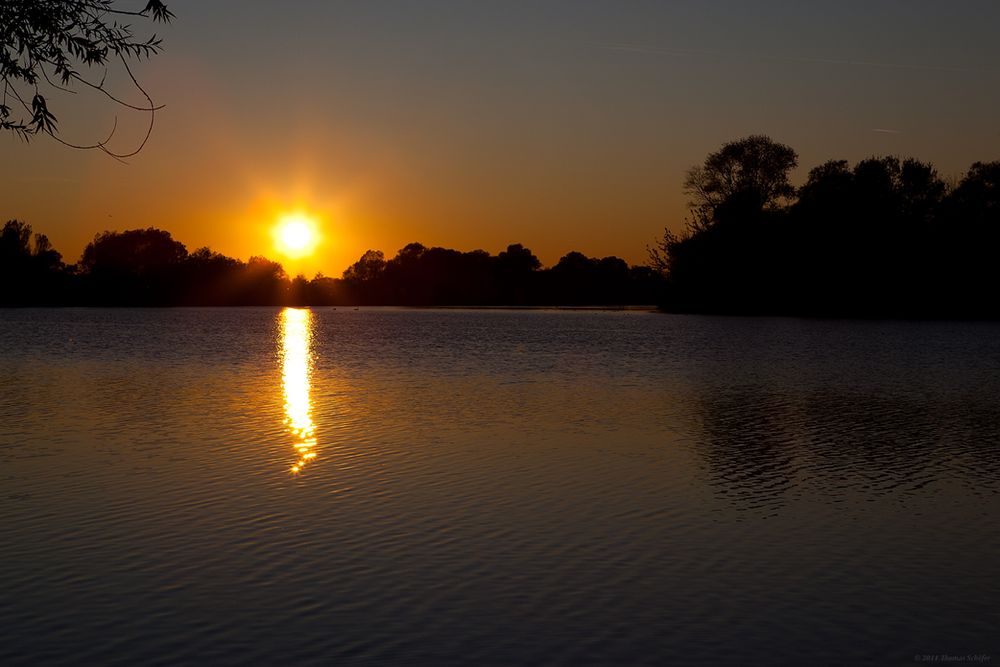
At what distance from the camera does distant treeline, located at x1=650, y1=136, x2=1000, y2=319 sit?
404 feet

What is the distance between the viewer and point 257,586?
12.0 metres

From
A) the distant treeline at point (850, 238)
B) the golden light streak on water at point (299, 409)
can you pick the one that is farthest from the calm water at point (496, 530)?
the distant treeline at point (850, 238)

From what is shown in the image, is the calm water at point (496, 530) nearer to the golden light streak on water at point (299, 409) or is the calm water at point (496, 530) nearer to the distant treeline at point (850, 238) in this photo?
the golden light streak on water at point (299, 409)

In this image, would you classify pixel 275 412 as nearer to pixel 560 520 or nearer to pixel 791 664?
pixel 560 520

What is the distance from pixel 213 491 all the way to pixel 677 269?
453ft

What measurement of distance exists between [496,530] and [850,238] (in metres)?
120

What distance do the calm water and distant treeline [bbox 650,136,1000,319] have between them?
9607 centimetres

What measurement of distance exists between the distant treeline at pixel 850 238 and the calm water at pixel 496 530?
9607 centimetres

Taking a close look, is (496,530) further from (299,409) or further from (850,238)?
(850,238)

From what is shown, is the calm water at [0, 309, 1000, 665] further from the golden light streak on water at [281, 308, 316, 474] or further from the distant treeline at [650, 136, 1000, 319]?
the distant treeline at [650, 136, 1000, 319]

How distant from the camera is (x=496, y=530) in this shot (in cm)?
1497

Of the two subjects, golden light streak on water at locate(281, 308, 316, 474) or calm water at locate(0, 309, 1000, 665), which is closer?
calm water at locate(0, 309, 1000, 665)

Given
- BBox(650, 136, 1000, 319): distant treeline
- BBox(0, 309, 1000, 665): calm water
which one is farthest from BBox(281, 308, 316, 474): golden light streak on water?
BBox(650, 136, 1000, 319): distant treeline

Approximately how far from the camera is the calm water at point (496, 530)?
10.3 meters
